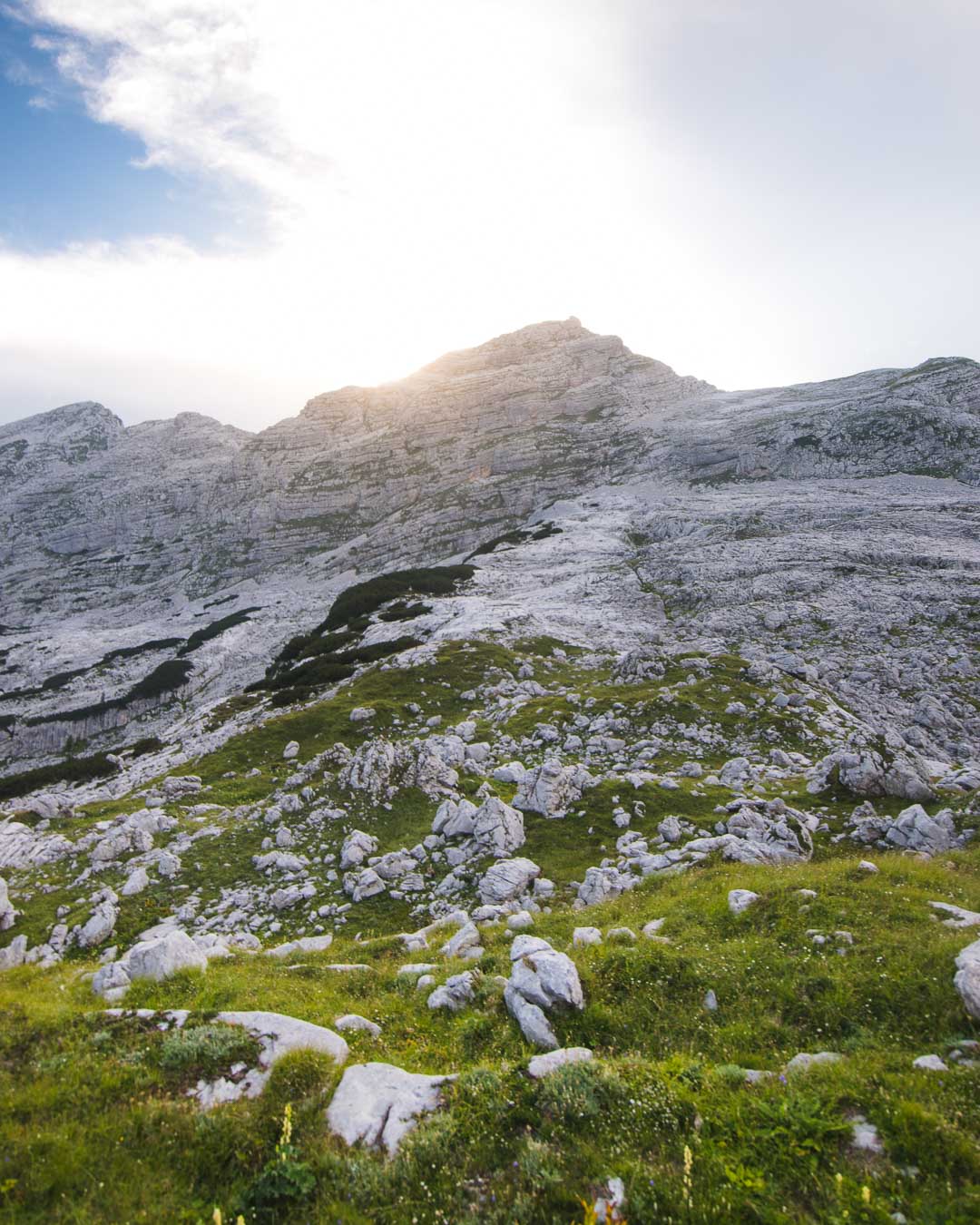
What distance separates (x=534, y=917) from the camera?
13.5 m

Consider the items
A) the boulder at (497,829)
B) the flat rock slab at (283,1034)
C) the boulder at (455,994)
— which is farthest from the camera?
the boulder at (497,829)

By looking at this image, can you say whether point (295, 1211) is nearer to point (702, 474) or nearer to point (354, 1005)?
point (354, 1005)

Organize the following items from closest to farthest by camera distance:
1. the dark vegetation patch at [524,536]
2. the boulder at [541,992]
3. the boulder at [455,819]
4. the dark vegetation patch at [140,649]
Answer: the boulder at [541,992]
the boulder at [455,819]
the dark vegetation patch at [140,649]
the dark vegetation patch at [524,536]

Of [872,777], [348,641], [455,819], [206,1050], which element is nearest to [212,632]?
[348,641]

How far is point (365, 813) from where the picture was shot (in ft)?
69.0

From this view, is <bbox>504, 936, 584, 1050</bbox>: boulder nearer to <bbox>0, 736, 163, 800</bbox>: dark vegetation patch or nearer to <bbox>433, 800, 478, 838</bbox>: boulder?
<bbox>433, 800, 478, 838</bbox>: boulder

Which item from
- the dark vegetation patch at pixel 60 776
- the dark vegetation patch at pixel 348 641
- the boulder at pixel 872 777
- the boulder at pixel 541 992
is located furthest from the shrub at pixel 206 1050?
the dark vegetation patch at pixel 60 776

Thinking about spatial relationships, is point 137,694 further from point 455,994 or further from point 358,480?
point 358,480

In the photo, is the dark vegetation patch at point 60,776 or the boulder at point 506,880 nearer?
the boulder at point 506,880

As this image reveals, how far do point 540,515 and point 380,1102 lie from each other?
4311 inches

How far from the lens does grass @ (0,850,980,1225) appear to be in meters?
5.49

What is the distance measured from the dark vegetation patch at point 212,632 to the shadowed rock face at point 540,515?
12.0 ft

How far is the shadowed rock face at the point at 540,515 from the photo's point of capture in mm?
52062

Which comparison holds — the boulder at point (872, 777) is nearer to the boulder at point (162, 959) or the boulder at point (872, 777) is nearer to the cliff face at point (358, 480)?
the boulder at point (162, 959)
